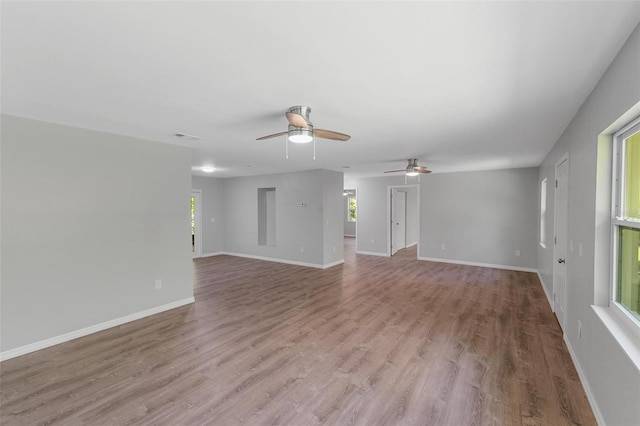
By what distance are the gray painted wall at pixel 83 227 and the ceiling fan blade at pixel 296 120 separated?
99.7 inches

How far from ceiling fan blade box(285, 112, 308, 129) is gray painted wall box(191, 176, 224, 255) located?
6443 millimetres

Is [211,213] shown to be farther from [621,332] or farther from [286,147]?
[621,332]

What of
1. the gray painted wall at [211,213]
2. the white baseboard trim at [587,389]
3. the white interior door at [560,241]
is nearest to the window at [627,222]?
the white baseboard trim at [587,389]

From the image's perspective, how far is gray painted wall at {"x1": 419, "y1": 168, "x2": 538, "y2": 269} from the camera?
248 inches

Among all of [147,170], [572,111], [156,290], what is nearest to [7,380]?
[156,290]

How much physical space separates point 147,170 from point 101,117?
106 centimetres

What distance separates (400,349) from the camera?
2895 millimetres

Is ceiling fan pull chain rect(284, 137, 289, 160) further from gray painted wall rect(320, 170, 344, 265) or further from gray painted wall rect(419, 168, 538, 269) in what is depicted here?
gray painted wall rect(419, 168, 538, 269)

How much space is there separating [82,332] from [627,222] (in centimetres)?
499

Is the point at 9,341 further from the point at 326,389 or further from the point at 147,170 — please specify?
the point at 326,389

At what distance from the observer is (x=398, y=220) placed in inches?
347

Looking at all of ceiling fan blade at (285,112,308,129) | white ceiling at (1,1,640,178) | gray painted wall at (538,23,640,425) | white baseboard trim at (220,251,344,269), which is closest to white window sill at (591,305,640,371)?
gray painted wall at (538,23,640,425)

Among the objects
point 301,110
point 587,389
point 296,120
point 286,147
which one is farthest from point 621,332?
point 286,147

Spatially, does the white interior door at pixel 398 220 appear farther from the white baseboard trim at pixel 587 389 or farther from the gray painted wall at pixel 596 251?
the white baseboard trim at pixel 587 389
